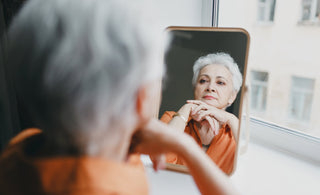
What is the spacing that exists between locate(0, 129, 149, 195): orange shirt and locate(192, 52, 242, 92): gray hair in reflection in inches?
17.5

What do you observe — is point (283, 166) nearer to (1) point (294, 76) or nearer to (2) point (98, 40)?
(1) point (294, 76)

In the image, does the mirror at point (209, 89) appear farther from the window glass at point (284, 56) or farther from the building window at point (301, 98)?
the building window at point (301, 98)

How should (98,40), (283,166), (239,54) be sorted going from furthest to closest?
(283,166), (239,54), (98,40)

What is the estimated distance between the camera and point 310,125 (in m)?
0.98

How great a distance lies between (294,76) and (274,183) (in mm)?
482

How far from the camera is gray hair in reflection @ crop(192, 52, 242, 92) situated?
714 millimetres

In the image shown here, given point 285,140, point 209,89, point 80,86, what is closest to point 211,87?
point 209,89

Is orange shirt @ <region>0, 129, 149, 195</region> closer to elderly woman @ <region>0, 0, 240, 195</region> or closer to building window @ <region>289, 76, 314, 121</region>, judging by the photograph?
elderly woman @ <region>0, 0, 240, 195</region>

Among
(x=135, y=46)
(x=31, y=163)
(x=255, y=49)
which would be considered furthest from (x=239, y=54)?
(x=31, y=163)

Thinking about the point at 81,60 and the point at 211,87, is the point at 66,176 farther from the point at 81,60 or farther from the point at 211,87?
the point at 211,87

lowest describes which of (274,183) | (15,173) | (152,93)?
(274,183)

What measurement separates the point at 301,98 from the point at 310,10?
459mm

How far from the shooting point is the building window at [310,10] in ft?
2.63

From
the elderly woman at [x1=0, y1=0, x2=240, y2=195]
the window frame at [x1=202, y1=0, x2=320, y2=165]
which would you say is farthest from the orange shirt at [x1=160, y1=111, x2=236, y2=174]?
the elderly woman at [x1=0, y1=0, x2=240, y2=195]
